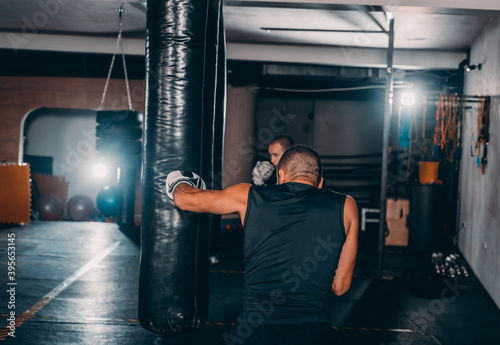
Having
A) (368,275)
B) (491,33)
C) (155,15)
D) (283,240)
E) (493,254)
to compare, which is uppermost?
(491,33)

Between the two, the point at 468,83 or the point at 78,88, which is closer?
the point at 468,83

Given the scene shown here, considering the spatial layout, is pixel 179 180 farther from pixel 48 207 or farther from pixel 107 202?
pixel 48 207

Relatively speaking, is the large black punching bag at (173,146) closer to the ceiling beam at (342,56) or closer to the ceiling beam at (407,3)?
the ceiling beam at (407,3)

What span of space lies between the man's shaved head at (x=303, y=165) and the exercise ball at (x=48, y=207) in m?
9.10

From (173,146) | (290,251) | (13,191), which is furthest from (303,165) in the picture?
(13,191)

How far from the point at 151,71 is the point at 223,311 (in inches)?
102

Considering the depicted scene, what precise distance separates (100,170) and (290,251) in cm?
1020

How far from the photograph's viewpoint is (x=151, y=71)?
3.01m

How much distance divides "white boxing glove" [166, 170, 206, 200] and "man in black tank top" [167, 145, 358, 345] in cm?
52

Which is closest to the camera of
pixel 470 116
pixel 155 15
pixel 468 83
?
pixel 155 15

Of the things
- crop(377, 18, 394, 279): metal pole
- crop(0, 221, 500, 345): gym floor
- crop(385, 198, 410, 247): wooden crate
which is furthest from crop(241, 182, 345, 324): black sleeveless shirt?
crop(385, 198, 410, 247): wooden crate

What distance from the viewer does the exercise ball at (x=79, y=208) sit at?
35.9 feet

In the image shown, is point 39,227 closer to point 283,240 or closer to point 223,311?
point 223,311

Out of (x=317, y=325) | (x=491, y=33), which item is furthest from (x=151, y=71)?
(x=491, y=33)
